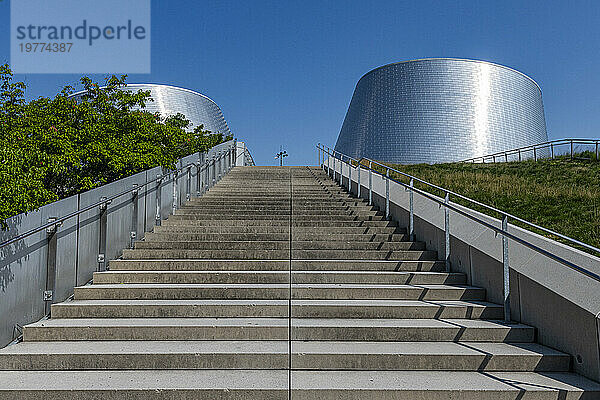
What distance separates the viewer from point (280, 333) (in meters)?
4.46

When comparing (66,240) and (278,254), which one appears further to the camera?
(278,254)

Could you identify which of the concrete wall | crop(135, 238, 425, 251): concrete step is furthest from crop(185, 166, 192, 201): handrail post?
the concrete wall

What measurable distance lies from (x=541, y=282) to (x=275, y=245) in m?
3.72

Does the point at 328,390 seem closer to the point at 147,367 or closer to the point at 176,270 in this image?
the point at 147,367

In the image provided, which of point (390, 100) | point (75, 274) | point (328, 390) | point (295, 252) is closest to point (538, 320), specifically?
point (328, 390)

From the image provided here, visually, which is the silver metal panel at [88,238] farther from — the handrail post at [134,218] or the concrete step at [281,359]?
the concrete step at [281,359]

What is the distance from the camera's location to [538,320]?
4352 mm

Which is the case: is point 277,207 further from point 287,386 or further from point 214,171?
point 287,386

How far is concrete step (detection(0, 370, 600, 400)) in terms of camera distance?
137 inches

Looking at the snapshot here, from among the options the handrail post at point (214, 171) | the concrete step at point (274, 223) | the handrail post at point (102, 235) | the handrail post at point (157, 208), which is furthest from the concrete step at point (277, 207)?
the handrail post at point (102, 235)

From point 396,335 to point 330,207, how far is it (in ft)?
17.3

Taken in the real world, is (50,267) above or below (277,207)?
below

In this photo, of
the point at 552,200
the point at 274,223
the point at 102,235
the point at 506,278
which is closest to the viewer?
the point at 506,278

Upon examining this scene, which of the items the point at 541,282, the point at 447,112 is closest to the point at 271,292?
the point at 541,282
